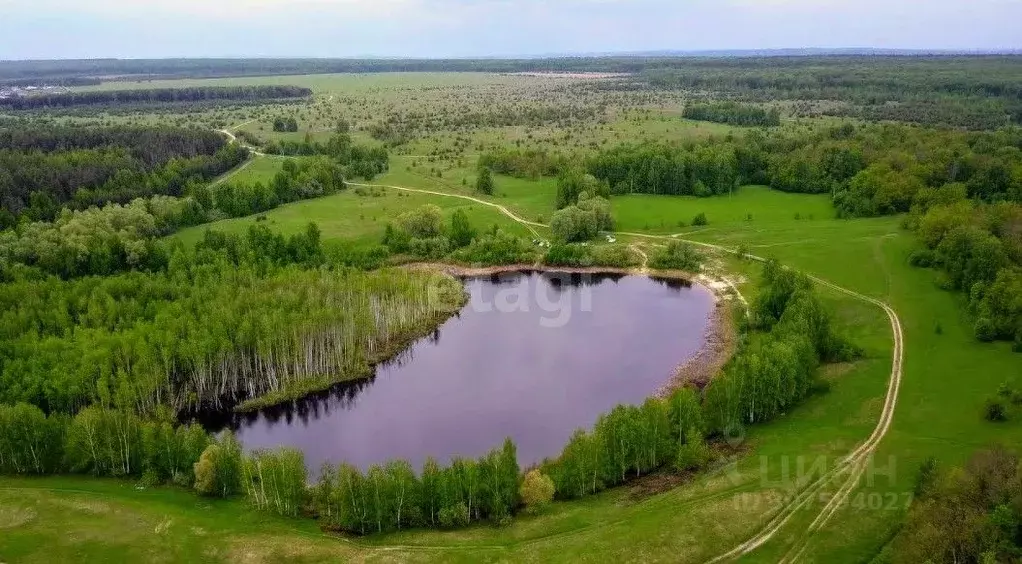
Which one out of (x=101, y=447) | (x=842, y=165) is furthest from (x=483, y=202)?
(x=101, y=447)

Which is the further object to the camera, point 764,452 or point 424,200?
point 424,200

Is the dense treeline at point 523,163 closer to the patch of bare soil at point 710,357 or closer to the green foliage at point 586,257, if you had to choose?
the green foliage at point 586,257

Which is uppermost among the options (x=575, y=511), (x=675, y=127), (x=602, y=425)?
(x=675, y=127)

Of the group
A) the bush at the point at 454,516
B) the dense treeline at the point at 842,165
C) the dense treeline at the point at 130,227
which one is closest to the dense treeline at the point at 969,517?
the bush at the point at 454,516

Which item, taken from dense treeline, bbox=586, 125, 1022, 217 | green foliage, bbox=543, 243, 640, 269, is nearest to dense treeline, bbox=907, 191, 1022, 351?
dense treeline, bbox=586, 125, 1022, 217

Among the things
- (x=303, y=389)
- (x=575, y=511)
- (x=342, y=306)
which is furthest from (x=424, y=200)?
(x=575, y=511)

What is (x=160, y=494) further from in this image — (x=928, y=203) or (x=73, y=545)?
(x=928, y=203)

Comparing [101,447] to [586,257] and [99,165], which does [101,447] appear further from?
[99,165]

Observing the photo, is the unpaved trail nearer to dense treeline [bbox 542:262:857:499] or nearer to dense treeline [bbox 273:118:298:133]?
dense treeline [bbox 542:262:857:499]
